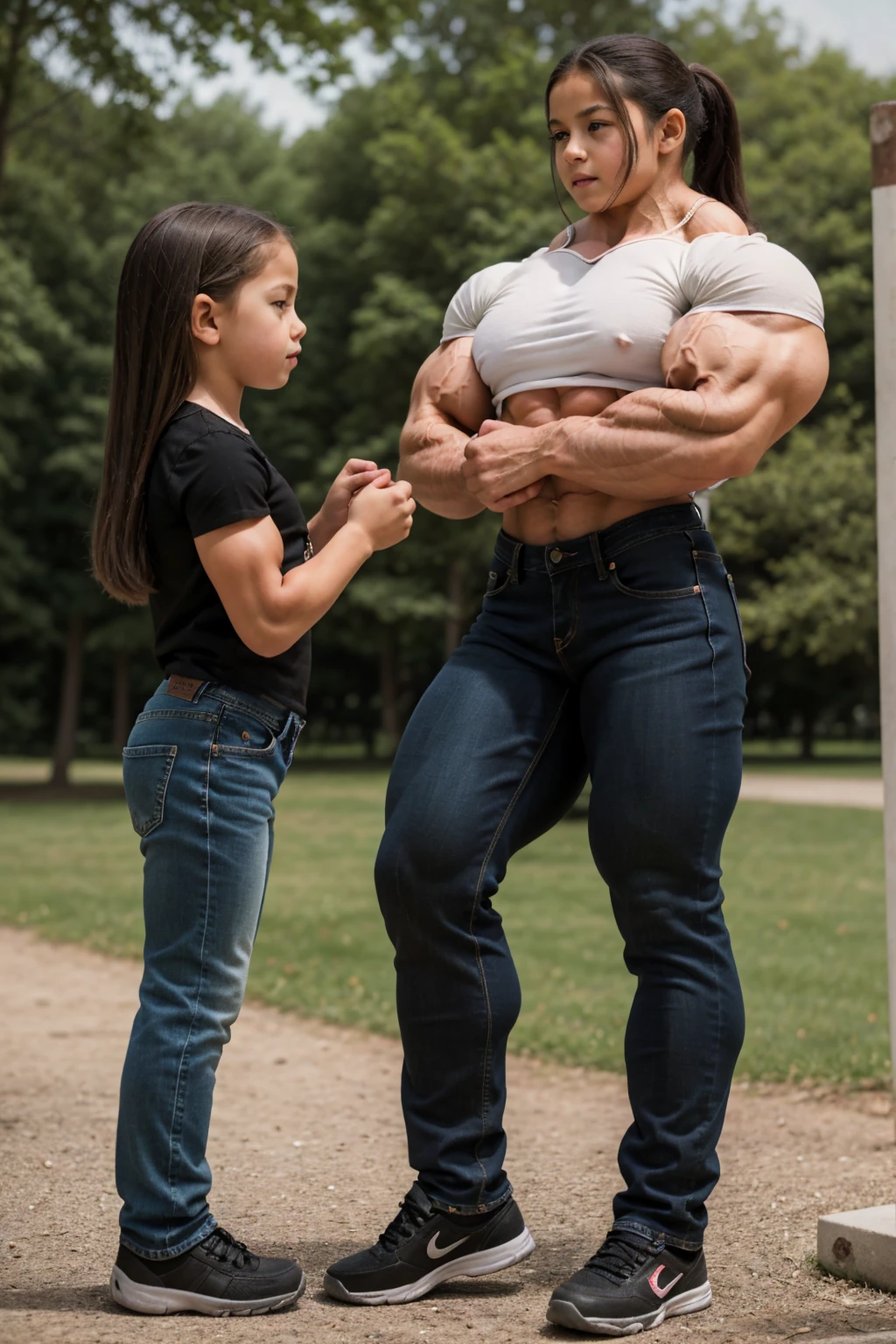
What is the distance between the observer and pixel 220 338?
2.93m

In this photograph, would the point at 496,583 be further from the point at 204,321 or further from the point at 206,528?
the point at 204,321

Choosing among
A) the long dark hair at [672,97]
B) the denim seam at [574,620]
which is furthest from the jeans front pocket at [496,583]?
the long dark hair at [672,97]

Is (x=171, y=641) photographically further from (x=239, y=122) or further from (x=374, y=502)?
(x=239, y=122)

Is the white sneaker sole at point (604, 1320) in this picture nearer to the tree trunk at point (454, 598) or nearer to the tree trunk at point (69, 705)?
the tree trunk at point (69, 705)

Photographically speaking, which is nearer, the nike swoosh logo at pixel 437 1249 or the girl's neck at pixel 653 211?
the nike swoosh logo at pixel 437 1249

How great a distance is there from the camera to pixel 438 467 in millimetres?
3086

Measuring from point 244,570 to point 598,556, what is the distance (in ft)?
2.14

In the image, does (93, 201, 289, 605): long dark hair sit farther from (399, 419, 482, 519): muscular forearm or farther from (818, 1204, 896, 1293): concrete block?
(818, 1204, 896, 1293): concrete block

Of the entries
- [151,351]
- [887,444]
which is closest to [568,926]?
[887,444]

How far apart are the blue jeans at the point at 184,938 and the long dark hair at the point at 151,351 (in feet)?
1.05

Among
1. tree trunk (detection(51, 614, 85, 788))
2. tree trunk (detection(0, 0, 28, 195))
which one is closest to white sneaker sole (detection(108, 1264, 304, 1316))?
tree trunk (detection(0, 0, 28, 195))

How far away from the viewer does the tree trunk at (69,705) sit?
82.2ft

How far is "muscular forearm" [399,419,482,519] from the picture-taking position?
10.1 ft

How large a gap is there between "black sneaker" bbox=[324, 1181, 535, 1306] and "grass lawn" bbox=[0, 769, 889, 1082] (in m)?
2.83
